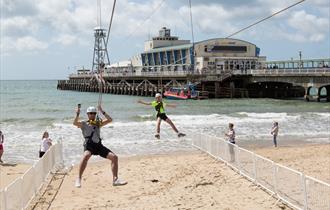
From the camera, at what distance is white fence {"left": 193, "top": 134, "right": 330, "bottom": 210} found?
864cm

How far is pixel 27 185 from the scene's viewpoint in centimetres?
1077

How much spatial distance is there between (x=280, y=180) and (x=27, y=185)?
505 centimetres

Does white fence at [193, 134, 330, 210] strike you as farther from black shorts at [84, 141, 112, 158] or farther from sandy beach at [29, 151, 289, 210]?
black shorts at [84, 141, 112, 158]

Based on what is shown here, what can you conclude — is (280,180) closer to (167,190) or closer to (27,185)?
(167,190)

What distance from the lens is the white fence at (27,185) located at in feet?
29.1

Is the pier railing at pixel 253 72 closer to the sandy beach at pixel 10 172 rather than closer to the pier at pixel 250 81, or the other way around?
the pier at pixel 250 81

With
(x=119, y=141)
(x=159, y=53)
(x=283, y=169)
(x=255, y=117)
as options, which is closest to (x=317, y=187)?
(x=283, y=169)

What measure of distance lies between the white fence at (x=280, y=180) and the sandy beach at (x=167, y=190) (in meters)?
0.20

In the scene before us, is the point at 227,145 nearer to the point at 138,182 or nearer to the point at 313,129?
the point at 138,182

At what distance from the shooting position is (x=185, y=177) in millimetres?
13227

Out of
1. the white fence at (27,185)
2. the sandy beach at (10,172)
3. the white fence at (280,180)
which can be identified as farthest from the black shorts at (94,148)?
the sandy beach at (10,172)

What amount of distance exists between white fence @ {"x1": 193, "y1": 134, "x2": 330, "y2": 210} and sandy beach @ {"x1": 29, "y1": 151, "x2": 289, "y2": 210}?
197mm

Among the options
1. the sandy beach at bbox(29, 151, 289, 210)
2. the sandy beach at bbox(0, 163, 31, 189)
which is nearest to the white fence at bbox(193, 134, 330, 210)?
the sandy beach at bbox(29, 151, 289, 210)

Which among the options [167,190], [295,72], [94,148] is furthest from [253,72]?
[94,148]
